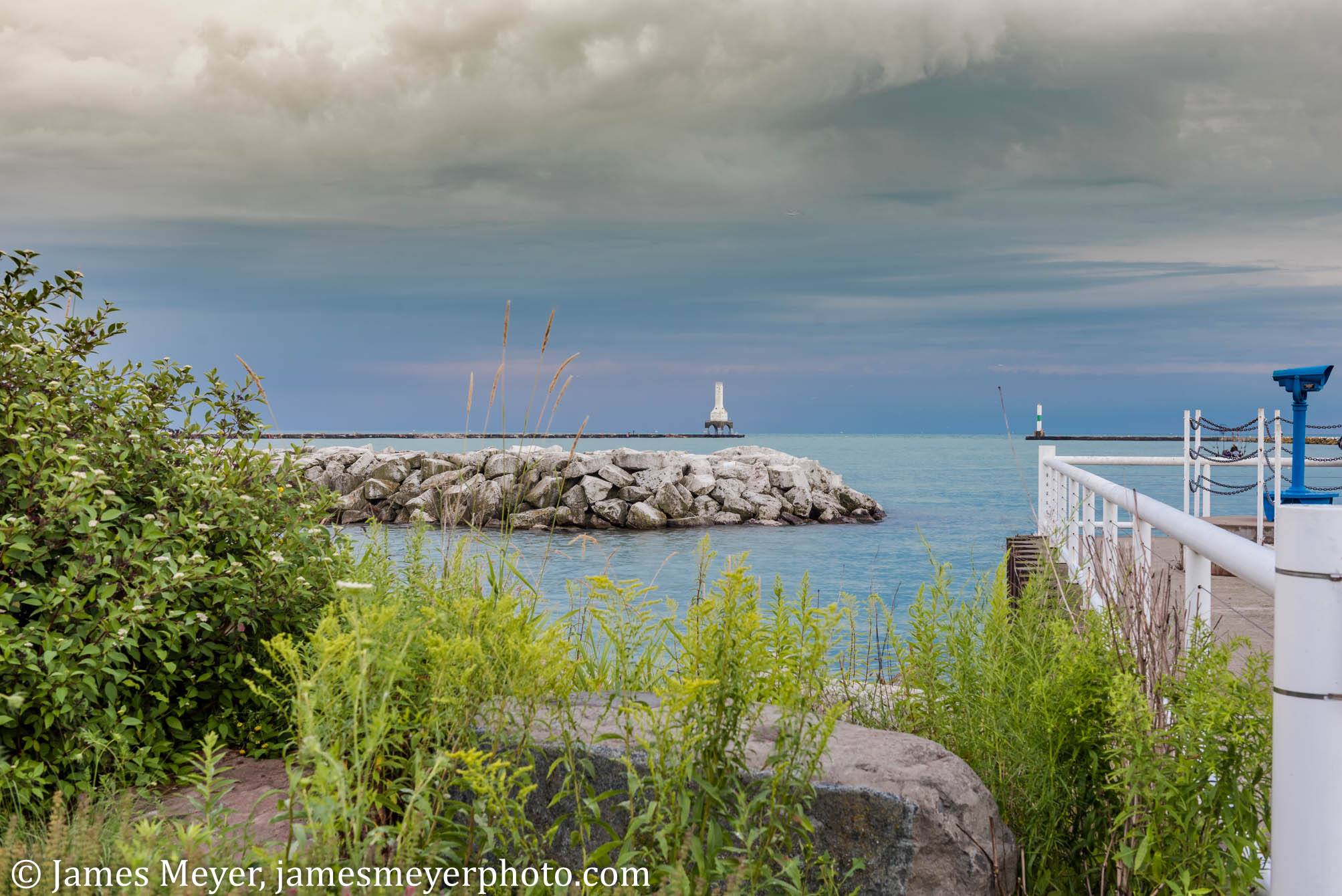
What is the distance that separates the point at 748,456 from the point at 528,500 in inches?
285

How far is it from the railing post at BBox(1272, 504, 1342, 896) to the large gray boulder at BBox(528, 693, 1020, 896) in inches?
32.9

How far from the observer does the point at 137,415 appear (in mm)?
3990

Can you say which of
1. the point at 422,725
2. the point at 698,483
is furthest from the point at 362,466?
the point at 422,725

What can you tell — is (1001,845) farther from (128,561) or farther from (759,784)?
(128,561)

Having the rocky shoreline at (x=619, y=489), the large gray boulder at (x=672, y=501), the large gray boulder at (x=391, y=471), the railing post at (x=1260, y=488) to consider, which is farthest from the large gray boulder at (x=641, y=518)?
the railing post at (x=1260, y=488)

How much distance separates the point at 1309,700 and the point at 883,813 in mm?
1108

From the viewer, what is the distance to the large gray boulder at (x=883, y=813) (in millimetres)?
2541

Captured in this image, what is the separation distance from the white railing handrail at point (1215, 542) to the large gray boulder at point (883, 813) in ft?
3.09

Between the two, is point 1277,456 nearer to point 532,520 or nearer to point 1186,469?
point 1186,469

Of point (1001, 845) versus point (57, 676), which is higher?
point (57, 676)

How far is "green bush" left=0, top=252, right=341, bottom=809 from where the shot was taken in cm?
318

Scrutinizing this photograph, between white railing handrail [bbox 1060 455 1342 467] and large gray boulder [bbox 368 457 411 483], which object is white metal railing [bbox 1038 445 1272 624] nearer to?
white railing handrail [bbox 1060 455 1342 467]

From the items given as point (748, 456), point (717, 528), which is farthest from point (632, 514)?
point (748, 456)

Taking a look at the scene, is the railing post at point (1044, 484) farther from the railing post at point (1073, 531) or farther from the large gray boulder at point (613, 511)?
the large gray boulder at point (613, 511)
